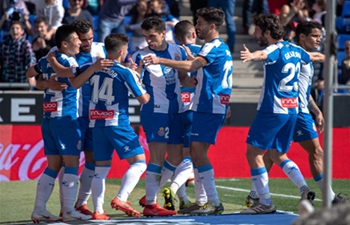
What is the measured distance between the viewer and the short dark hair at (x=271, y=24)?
8789mm

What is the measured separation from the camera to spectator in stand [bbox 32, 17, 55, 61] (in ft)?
49.0

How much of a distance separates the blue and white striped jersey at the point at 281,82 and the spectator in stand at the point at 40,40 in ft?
23.3

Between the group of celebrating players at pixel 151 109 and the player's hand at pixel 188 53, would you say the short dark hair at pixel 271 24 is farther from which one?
the player's hand at pixel 188 53

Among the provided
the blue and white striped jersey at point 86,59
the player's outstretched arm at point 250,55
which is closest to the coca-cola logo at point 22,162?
the blue and white striped jersey at point 86,59

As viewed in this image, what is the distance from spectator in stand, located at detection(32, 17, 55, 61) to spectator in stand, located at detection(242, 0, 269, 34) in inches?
193

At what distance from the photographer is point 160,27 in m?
8.83

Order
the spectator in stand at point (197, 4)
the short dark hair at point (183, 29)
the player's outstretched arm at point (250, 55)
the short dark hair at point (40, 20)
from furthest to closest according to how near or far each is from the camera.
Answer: the spectator in stand at point (197, 4) → the short dark hair at point (40, 20) → the short dark hair at point (183, 29) → the player's outstretched arm at point (250, 55)

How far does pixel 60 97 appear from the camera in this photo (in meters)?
8.73

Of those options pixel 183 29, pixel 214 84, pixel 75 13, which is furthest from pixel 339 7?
pixel 214 84

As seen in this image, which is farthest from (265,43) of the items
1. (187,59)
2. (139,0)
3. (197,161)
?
(139,0)

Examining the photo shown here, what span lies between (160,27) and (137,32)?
23.7 ft

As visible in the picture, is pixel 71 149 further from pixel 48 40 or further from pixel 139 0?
pixel 139 0

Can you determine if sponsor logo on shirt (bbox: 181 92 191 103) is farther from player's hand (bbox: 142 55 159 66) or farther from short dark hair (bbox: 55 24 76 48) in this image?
short dark hair (bbox: 55 24 76 48)

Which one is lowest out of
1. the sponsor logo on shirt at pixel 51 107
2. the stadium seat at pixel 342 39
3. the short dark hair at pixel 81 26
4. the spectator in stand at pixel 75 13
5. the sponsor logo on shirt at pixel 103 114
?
the sponsor logo on shirt at pixel 103 114
